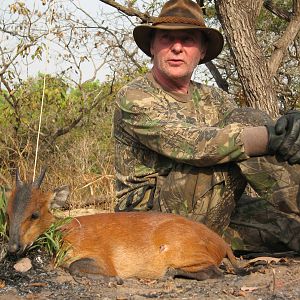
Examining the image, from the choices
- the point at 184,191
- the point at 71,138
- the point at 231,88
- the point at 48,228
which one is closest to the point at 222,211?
the point at 184,191

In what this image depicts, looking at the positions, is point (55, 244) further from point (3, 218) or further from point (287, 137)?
point (287, 137)

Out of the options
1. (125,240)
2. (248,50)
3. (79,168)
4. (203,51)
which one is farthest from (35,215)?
(79,168)

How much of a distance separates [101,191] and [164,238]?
4839 millimetres

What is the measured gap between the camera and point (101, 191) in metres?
10.2

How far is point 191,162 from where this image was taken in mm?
5660

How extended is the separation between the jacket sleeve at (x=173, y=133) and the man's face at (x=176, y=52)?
345mm

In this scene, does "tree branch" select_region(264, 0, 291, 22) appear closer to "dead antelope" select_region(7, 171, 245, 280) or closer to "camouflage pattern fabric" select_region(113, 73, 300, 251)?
"camouflage pattern fabric" select_region(113, 73, 300, 251)

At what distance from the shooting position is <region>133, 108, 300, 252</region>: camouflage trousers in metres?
5.66

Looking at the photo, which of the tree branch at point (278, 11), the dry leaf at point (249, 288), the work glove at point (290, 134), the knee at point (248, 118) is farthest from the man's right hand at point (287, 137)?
the tree branch at point (278, 11)

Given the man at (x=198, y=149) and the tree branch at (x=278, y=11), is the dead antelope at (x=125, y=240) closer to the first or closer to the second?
the man at (x=198, y=149)

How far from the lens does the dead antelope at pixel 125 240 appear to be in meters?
5.23

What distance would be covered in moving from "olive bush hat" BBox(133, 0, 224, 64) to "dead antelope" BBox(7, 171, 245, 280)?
1.91 meters

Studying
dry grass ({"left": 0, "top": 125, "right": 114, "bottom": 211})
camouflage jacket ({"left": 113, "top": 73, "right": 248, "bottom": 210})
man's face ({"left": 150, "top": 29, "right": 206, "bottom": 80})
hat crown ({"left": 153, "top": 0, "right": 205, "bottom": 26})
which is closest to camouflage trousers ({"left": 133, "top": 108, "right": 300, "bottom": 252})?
camouflage jacket ({"left": 113, "top": 73, "right": 248, "bottom": 210})

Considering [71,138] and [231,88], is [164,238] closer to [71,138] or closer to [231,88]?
[71,138]
